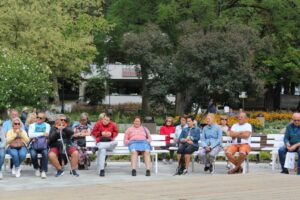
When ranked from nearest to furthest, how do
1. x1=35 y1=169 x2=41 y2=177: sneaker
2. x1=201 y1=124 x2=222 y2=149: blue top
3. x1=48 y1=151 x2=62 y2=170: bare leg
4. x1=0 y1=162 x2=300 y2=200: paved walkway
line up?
x1=0 y1=162 x2=300 y2=200: paved walkway
x1=48 y1=151 x2=62 y2=170: bare leg
x1=35 y1=169 x2=41 y2=177: sneaker
x1=201 y1=124 x2=222 y2=149: blue top

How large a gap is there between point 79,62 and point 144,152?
23501mm

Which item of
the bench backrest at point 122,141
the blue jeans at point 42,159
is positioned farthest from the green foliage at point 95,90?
the blue jeans at point 42,159

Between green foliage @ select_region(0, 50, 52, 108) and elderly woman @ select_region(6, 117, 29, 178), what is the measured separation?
35.4 ft

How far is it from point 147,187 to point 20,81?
14.9 m

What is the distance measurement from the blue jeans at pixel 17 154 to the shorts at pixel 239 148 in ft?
15.9

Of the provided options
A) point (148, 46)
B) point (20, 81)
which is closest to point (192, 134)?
point (20, 81)

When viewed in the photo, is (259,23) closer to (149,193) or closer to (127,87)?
(149,193)

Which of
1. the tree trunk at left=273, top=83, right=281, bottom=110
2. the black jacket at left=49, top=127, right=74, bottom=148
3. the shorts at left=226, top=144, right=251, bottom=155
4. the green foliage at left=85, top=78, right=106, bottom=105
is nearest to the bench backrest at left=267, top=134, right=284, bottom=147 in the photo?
the shorts at left=226, top=144, right=251, bottom=155

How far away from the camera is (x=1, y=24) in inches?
1262

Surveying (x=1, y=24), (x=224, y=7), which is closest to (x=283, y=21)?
(x=224, y=7)

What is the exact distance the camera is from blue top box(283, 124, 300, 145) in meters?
14.4

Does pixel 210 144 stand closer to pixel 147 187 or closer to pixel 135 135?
pixel 135 135

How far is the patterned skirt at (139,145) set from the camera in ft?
47.5

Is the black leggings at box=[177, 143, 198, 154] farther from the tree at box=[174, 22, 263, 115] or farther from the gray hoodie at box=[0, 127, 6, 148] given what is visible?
the tree at box=[174, 22, 263, 115]
